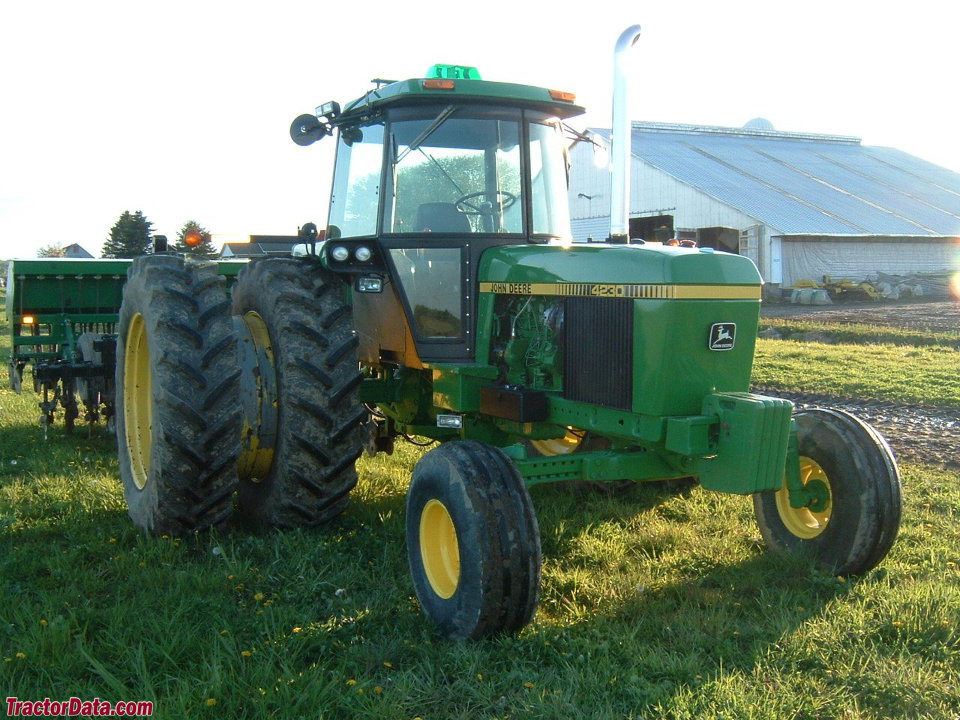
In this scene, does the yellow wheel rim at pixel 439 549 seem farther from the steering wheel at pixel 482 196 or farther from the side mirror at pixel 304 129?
the side mirror at pixel 304 129

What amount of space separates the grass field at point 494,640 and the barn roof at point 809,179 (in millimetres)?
23958

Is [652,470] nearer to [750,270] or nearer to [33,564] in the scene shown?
[750,270]

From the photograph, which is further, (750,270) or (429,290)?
(429,290)

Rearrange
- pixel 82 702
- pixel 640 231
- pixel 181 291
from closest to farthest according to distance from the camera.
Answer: pixel 82 702 → pixel 181 291 → pixel 640 231

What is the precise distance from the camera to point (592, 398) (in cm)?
462

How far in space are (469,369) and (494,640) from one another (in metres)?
1.59

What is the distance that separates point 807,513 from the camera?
504 centimetres

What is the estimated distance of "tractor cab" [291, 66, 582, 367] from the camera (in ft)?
17.0

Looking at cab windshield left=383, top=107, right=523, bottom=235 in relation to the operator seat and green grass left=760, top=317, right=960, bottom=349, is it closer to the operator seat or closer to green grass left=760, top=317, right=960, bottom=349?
the operator seat

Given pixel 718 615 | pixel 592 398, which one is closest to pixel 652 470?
pixel 592 398

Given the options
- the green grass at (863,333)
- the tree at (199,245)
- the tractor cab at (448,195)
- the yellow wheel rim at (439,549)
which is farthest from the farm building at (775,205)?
the yellow wheel rim at (439,549)

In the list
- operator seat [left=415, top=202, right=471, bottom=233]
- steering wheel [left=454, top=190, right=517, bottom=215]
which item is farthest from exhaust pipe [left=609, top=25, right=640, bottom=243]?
operator seat [left=415, top=202, right=471, bottom=233]

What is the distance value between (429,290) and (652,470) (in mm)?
1650

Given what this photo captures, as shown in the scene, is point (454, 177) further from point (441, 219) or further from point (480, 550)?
point (480, 550)
